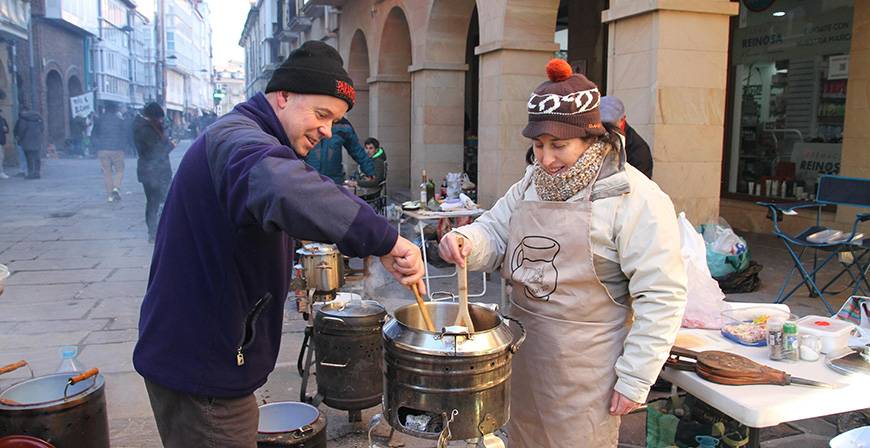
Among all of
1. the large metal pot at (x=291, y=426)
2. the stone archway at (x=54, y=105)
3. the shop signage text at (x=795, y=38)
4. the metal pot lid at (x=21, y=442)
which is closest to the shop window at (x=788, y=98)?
the shop signage text at (x=795, y=38)

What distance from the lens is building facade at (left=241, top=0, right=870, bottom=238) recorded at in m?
5.88

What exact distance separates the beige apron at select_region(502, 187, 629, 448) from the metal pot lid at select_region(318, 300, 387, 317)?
1567 mm

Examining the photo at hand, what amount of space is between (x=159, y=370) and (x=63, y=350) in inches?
65.2

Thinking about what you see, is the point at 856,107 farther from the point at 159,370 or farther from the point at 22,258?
the point at 22,258

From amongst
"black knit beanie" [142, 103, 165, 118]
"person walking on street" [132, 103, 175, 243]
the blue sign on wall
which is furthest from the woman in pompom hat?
the blue sign on wall

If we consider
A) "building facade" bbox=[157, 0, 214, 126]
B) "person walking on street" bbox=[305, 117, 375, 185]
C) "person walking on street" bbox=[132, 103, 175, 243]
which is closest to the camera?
"person walking on street" bbox=[305, 117, 375, 185]

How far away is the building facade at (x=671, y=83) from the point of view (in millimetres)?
5875

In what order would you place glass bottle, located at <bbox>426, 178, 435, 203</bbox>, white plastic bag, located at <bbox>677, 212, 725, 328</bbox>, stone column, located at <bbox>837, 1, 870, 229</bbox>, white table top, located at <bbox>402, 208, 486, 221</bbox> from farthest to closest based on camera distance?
stone column, located at <bbox>837, 1, 870, 229</bbox>
glass bottle, located at <bbox>426, 178, 435, 203</bbox>
white table top, located at <bbox>402, 208, 486, 221</bbox>
white plastic bag, located at <bbox>677, 212, 725, 328</bbox>

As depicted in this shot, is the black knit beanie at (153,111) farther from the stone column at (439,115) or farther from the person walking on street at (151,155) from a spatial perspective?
the stone column at (439,115)

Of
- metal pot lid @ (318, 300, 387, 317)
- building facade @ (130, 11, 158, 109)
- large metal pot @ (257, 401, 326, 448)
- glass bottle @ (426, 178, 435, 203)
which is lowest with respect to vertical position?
large metal pot @ (257, 401, 326, 448)

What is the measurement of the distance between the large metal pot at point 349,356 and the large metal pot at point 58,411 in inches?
46.5

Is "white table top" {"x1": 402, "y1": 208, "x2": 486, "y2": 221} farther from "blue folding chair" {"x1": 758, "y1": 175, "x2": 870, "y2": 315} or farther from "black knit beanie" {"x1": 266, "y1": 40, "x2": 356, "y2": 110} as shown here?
"black knit beanie" {"x1": 266, "y1": 40, "x2": 356, "y2": 110}

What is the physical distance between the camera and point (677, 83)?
19.1 ft

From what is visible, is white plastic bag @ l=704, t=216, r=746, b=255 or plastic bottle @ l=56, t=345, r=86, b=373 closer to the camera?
plastic bottle @ l=56, t=345, r=86, b=373
